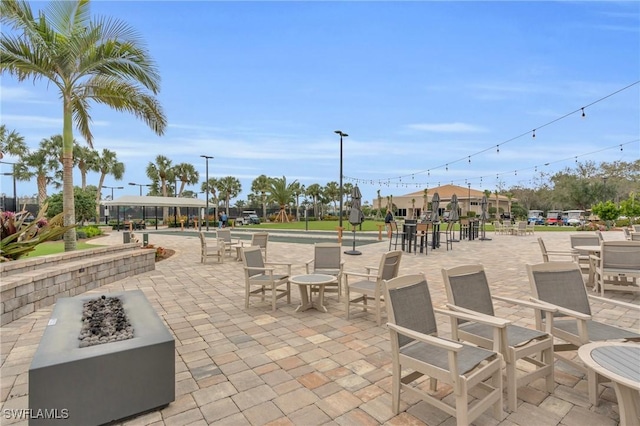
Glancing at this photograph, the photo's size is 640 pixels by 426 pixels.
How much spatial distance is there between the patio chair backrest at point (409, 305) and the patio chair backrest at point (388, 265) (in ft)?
4.84

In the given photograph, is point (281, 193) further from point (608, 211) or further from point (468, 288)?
point (468, 288)

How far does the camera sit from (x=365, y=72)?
16.1 meters

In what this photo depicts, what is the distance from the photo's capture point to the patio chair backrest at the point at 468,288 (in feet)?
8.38

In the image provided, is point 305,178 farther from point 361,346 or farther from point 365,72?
point 361,346

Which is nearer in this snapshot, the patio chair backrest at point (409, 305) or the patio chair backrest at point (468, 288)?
the patio chair backrest at point (409, 305)

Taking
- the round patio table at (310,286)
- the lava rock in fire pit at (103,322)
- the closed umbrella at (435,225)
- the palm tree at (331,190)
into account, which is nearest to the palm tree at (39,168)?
the closed umbrella at (435,225)

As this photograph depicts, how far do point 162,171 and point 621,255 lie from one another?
119 ft

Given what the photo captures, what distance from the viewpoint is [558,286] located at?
2.78 m

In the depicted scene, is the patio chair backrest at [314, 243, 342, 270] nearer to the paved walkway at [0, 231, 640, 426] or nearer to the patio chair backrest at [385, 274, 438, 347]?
the paved walkway at [0, 231, 640, 426]

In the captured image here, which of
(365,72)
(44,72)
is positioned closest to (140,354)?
(44,72)

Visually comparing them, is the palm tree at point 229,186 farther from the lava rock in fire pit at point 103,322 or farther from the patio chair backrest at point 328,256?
the lava rock in fire pit at point 103,322

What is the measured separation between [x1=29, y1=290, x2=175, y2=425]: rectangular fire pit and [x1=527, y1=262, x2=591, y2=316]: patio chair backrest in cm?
298

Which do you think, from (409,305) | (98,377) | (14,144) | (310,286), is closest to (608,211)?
(310,286)

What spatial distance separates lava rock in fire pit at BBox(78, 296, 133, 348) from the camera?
7.39ft
